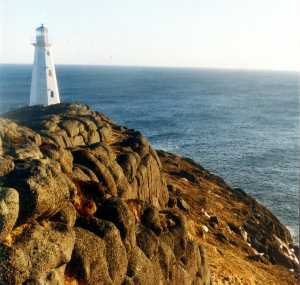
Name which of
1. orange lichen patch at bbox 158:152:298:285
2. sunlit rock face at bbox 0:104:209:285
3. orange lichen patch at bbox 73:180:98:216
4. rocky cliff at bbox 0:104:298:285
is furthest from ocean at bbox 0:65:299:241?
orange lichen patch at bbox 73:180:98:216

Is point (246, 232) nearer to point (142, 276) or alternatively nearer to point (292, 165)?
point (142, 276)

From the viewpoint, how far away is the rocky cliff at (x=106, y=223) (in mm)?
16438

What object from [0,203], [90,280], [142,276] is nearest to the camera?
[0,203]

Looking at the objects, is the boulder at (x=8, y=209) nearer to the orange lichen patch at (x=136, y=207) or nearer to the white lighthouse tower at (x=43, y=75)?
the orange lichen patch at (x=136, y=207)

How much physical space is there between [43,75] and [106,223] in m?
49.3

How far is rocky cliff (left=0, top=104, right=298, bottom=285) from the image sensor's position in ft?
53.9

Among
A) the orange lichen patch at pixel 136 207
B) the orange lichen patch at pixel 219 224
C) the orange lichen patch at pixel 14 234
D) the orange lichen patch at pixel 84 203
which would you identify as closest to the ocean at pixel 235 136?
the orange lichen patch at pixel 219 224

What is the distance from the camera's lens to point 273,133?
329 ft

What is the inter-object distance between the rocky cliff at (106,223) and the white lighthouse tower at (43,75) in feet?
64.6

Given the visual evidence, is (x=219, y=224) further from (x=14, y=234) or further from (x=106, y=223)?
(x=14, y=234)

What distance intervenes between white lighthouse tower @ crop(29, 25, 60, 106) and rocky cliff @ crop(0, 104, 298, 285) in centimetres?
1969

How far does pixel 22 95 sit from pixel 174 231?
152417mm

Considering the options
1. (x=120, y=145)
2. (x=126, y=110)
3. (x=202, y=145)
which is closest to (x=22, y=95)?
(x=126, y=110)

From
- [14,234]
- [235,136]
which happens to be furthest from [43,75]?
[14,234]
